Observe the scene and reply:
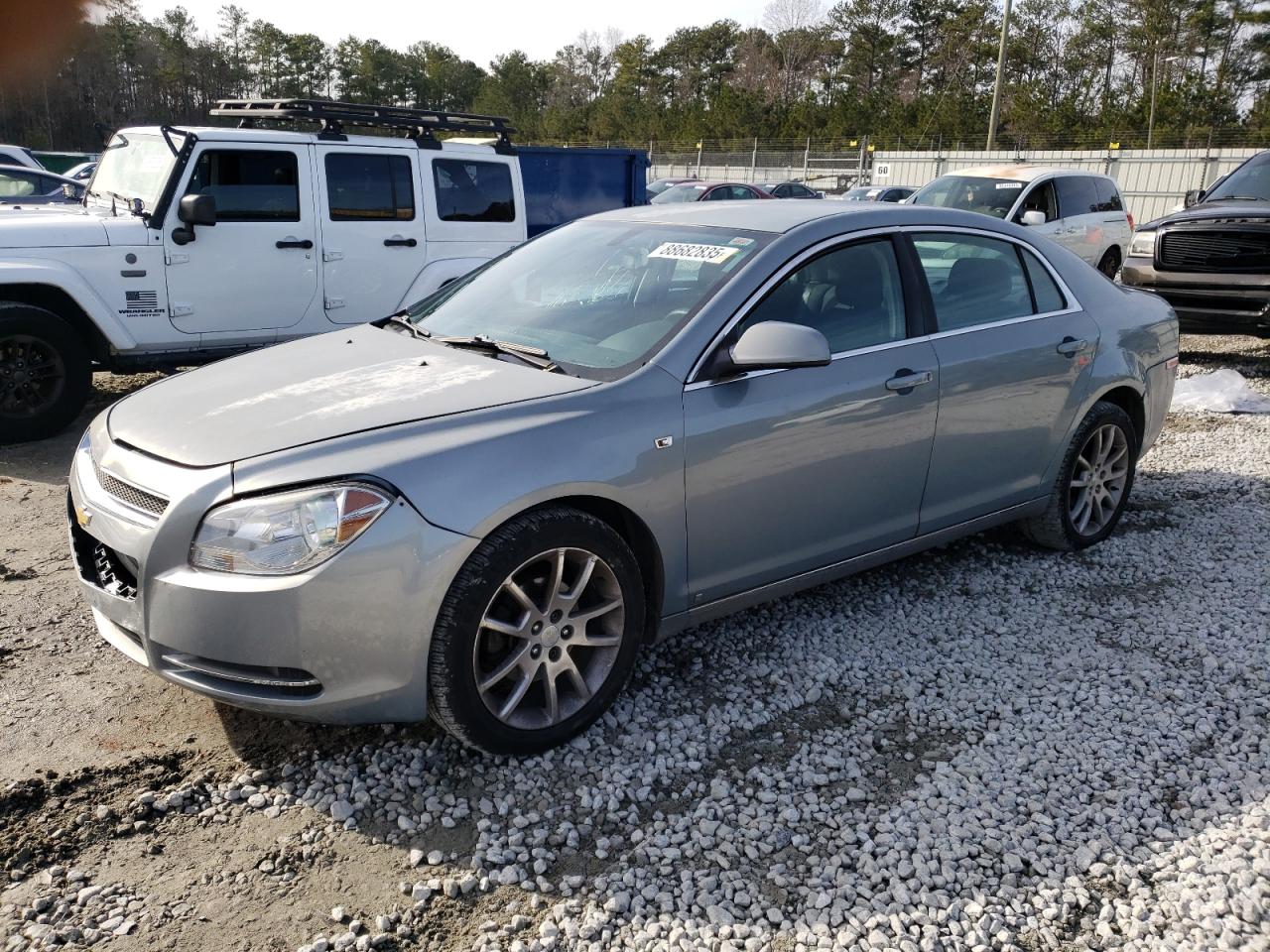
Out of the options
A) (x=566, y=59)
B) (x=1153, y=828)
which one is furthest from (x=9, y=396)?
(x=566, y=59)

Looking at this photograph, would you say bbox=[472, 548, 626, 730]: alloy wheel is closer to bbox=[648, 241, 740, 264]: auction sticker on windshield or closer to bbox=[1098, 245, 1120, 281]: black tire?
bbox=[648, 241, 740, 264]: auction sticker on windshield

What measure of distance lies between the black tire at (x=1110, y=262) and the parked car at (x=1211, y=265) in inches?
98.4

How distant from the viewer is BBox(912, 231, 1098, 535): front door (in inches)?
163

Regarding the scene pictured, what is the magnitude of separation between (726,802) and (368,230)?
5883 mm

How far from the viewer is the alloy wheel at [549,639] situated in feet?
10.1

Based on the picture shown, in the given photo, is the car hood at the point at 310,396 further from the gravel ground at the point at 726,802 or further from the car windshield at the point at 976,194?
the car windshield at the point at 976,194

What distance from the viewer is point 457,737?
3055mm

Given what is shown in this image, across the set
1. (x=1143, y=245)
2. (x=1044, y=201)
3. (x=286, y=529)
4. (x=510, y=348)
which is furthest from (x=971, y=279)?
(x=1044, y=201)

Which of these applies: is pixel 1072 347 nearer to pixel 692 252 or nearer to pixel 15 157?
pixel 692 252

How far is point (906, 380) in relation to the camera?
3914 millimetres

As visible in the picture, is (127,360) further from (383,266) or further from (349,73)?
(349,73)

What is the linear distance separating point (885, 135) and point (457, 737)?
50.8 m

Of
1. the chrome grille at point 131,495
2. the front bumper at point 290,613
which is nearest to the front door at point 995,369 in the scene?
the front bumper at point 290,613

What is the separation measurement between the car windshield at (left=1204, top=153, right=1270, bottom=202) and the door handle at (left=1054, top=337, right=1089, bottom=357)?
296 inches
